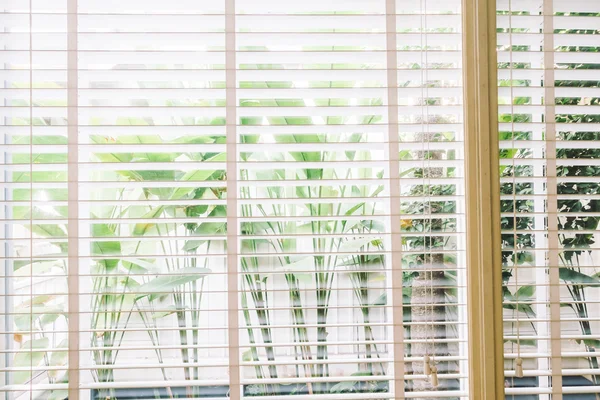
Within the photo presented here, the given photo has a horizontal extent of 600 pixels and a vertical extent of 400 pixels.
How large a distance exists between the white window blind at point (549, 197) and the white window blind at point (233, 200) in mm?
141

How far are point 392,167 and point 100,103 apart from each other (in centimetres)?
84

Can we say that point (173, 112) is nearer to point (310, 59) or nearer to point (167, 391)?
point (310, 59)

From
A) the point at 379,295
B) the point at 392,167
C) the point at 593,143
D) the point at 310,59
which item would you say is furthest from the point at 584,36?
the point at 379,295

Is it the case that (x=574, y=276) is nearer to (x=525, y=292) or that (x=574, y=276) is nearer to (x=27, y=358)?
(x=525, y=292)

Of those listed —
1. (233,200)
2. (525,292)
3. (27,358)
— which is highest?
(233,200)

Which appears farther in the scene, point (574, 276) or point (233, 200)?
point (574, 276)

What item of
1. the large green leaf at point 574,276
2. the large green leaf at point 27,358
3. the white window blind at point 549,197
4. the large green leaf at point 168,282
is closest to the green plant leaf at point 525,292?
the white window blind at point 549,197

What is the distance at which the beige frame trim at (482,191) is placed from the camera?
47.3 inches

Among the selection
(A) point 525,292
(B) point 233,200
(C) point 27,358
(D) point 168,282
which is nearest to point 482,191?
(A) point 525,292

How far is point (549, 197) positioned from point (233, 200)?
86 centimetres

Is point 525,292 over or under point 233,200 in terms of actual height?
under

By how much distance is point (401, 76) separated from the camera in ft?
4.03

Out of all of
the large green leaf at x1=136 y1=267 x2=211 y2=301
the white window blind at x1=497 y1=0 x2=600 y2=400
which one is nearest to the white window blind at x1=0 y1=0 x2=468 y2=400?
the large green leaf at x1=136 y1=267 x2=211 y2=301

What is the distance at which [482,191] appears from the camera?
1.21 m
